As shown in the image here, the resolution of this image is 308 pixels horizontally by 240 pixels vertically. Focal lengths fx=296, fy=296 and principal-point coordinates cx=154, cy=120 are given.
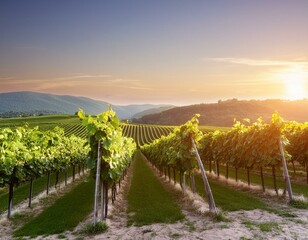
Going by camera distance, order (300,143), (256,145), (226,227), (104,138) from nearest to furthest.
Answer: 1. (226,227)
2. (104,138)
3. (256,145)
4. (300,143)

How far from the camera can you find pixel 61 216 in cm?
2064

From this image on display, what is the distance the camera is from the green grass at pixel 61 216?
1759cm

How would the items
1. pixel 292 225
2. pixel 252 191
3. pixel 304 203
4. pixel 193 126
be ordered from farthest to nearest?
pixel 252 191, pixel 193 126, pixel 304 203, pixel 292 225

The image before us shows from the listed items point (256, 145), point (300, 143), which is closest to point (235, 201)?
point (256, 145)

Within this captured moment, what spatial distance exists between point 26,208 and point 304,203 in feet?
69.1

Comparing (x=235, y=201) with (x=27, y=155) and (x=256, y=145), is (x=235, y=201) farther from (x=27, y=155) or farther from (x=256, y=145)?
(x=27, y=155)

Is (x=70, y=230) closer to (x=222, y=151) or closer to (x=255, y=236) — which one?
(x=255, y=236)

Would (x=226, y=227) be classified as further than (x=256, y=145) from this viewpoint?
No

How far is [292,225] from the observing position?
16156mm

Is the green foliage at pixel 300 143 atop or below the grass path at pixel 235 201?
atop

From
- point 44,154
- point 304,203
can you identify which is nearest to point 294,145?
point 304,203

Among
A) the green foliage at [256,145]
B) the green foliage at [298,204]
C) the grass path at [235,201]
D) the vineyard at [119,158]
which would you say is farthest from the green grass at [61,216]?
the green foliage at [298,204]

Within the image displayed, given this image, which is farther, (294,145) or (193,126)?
(294,145)

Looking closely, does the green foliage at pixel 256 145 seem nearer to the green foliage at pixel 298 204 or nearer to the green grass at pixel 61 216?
the green foliage at pixel 298 204
